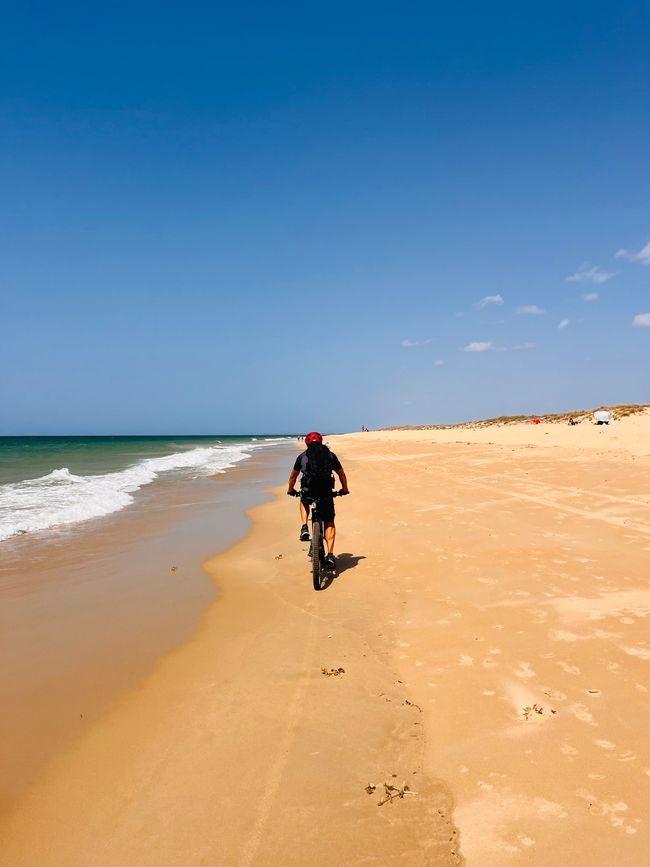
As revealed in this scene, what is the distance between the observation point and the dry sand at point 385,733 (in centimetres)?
269

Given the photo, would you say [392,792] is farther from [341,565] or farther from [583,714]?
[341,565]

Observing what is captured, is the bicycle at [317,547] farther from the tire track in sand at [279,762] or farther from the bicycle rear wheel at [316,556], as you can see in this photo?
the tire track in sand at [279,762]

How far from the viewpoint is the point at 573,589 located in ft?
20.5

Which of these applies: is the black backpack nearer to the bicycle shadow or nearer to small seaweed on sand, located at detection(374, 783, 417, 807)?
the bicycle shadow

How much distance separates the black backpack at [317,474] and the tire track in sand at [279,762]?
298 centimetres

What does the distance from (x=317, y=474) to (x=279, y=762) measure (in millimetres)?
4806

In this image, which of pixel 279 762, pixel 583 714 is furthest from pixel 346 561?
pixel 279 762

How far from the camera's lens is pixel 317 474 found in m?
7.86

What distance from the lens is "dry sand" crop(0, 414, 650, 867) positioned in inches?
106

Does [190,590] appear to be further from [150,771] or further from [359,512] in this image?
[359,512]

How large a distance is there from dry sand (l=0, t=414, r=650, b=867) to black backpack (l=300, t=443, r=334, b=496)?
1.41m

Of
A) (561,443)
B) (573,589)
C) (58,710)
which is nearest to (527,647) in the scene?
(573,589)

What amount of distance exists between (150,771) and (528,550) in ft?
22.0

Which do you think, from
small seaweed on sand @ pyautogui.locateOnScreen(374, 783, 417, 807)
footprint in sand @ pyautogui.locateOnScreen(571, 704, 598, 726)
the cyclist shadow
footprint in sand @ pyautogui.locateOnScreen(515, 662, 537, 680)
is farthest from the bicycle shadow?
small seaweed on sand @ pyautogui.locateOnScreen(374, 783, 417, 807)
